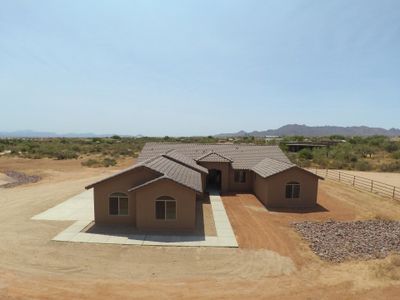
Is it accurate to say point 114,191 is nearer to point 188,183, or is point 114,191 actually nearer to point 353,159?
point 188,183

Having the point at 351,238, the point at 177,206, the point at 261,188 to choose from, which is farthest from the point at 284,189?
the point at 177,206

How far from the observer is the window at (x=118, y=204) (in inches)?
717

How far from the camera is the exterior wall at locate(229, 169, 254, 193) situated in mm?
28719

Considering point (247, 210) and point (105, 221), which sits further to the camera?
point (247, 210)

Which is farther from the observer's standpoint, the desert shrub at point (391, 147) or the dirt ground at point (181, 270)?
the desert shrub at point (391, 147)

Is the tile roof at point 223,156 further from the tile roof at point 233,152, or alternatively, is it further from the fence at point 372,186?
the fence at point 372,186

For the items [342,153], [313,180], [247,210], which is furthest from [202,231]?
[342,153]

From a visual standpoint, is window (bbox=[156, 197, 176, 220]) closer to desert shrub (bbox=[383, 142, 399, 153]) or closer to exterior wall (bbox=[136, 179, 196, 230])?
exterior wall (bbox=[136, 179, 196, 230])

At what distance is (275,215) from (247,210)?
6.83 ft

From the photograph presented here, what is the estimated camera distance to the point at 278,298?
34.7 ft

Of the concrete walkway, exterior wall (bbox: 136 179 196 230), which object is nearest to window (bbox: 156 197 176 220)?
exterior wall (bbox: 136 179 196 230)

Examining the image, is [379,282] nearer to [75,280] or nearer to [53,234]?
[75,280]

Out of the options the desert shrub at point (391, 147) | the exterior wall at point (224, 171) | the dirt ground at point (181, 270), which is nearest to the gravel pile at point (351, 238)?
the dirt ground at point (181, 270)

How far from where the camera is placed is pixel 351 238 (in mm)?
16156
